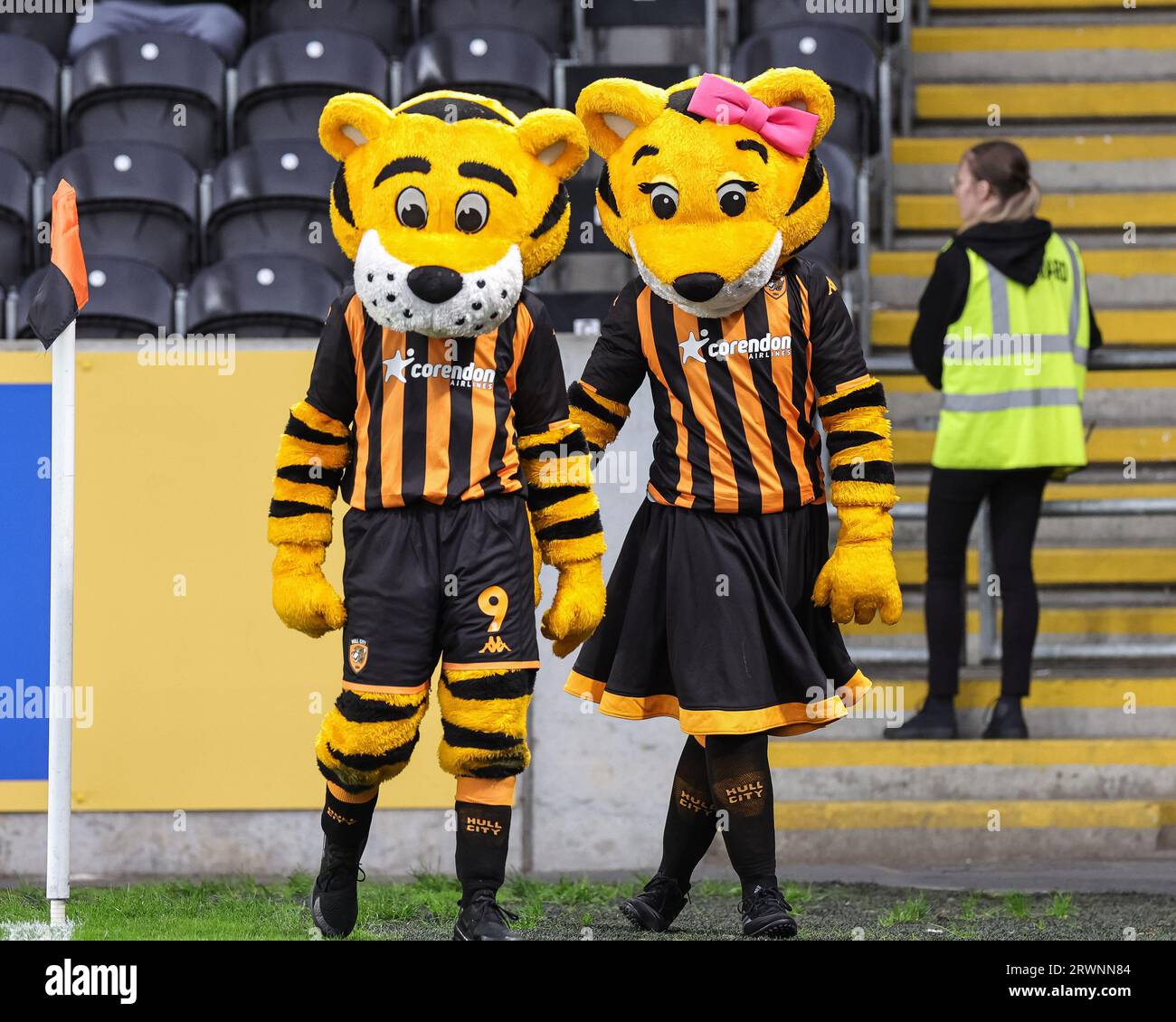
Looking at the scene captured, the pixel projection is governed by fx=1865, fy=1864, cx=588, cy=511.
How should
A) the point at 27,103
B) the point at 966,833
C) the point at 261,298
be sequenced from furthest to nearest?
the point at 27,103 → the point at 261,298 → the point at 966,833

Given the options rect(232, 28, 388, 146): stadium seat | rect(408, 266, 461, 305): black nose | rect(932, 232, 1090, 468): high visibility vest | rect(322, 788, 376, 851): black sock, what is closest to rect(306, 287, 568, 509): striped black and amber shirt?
rect(408, 266, 461, 305): black nose

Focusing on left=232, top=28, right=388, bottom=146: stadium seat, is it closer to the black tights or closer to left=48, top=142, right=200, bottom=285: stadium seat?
left=48, top=142, right=200, bottom=285: stadium seat

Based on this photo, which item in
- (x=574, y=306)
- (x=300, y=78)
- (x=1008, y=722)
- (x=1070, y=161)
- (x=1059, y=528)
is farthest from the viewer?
(x=1070, y=161)

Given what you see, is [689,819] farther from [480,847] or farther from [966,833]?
[966,833]

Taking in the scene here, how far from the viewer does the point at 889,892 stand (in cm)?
488

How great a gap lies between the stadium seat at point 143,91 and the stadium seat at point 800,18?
94.8 inches

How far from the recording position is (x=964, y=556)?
5.65 m

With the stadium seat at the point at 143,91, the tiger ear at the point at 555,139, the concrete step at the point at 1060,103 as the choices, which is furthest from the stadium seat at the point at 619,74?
the tiger ear at the point at 555,139

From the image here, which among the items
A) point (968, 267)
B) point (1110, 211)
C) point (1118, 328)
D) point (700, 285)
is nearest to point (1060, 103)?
point (1110, 211)

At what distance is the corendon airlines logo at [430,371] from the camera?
3.92 meters

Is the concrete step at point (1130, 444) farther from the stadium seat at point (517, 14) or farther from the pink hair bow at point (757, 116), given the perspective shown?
the pink hair bow at point (757, 116)

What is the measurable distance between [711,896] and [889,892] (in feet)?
1.52

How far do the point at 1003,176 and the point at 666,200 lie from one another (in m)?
2.07
